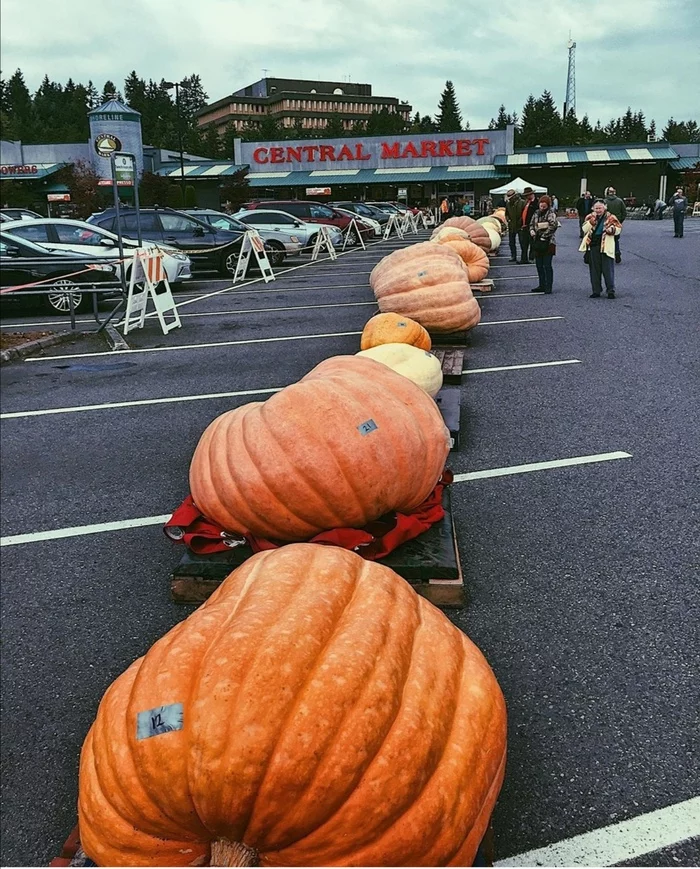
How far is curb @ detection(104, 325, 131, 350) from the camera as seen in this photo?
10820 millimetres

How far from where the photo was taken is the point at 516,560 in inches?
168

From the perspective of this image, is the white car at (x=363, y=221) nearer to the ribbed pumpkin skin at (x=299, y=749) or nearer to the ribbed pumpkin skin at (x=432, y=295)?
the ribbed pumpkin skin at (x=432, y=295)

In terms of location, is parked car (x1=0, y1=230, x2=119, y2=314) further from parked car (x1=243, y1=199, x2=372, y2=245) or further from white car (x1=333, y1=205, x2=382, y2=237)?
white car (x1=333, y1=205, x2=382, y2=237)

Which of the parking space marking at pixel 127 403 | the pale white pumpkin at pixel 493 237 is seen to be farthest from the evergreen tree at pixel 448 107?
the parking space marking at pixel 127 403

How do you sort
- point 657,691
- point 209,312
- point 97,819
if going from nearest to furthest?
point 97,819
point 657,691
point 209,312

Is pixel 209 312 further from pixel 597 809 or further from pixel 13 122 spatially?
pixel 13 122

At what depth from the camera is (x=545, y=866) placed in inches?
94.7

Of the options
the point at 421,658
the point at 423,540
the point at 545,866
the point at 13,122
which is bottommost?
the point at 545,866

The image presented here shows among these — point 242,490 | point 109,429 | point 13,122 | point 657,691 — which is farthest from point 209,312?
point 13,122

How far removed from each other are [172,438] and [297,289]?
11.4 m

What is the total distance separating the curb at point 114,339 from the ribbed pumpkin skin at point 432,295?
3.89 meters

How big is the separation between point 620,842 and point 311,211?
2984 cm

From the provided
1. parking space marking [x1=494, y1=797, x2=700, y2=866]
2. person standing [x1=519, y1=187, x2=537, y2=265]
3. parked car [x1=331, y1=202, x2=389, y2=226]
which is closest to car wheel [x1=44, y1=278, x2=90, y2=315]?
person standing [x1=519, y1=187, x2=537, y2=265]

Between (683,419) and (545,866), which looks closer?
(545,866)
